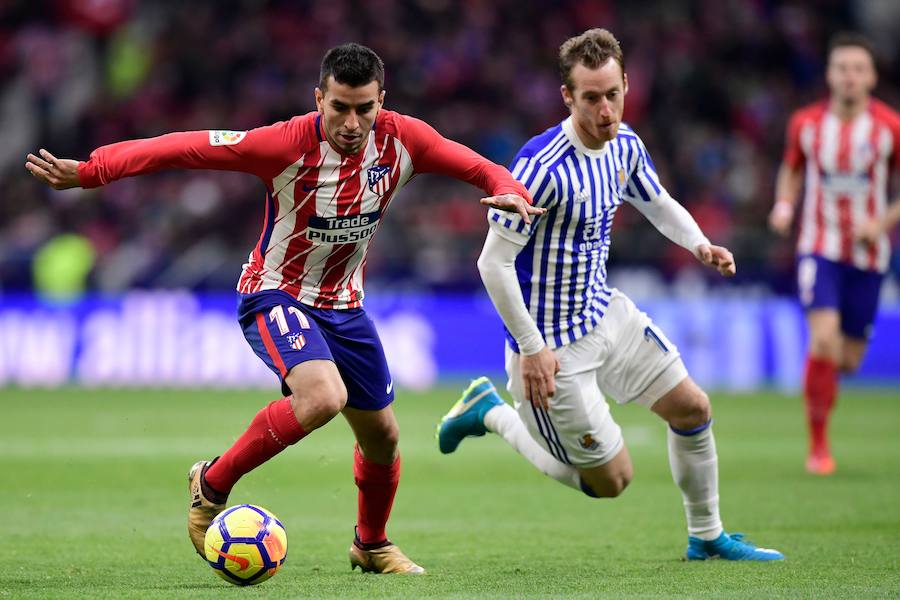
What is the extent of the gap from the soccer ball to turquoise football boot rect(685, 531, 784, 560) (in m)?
1.85

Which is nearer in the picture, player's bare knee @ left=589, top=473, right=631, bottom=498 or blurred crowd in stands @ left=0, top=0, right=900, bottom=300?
player's bare knee @ left=589, top=473, right=631, bottom=498

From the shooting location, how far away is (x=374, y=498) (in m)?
5.91

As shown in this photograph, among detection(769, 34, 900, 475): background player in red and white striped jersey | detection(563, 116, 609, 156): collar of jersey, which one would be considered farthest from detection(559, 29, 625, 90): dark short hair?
detection(769, 34, 900, 475): background player in red and white striped jersey

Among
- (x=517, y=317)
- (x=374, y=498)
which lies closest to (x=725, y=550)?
(x=517, y=317)

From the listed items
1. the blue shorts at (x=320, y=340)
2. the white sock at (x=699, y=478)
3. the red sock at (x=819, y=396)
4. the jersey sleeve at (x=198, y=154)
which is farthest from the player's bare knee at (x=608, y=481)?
the red sock at (x=819, y=396)

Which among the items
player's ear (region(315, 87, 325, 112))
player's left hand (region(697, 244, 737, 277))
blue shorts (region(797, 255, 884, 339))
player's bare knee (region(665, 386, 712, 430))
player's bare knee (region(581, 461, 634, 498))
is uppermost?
player's ear (region(315, 87, 325, 112))

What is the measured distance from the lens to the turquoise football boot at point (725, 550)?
5891 millimetres

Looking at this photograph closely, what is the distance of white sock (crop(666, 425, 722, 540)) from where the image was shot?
5.95 metres

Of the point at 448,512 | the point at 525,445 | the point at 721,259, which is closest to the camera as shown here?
the point at 721,259

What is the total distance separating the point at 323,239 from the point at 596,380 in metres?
1.38

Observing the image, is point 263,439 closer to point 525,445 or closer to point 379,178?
point 379,178

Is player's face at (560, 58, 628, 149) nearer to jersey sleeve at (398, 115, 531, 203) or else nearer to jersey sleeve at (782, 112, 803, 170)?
jersey sleeve at (398, 115, 531, 203)

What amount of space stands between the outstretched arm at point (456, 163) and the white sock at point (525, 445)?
1.32 meters

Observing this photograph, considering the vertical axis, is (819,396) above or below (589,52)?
below
